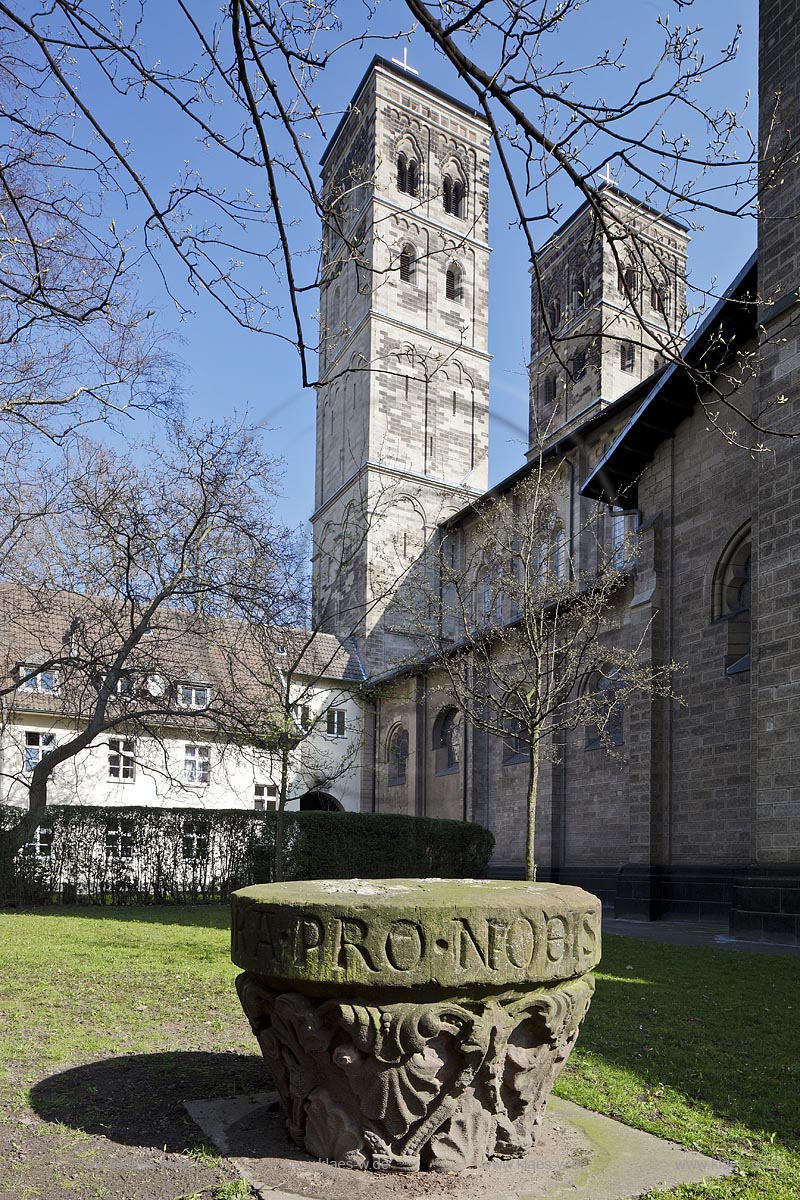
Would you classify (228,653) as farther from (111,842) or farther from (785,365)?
(785,365)

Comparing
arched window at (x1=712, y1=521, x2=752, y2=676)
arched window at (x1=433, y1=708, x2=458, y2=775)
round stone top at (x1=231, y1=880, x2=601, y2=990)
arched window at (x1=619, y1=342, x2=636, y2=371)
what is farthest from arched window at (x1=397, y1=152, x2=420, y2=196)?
round stone top at (x1=231, y1=880, x2=601, y2=990)

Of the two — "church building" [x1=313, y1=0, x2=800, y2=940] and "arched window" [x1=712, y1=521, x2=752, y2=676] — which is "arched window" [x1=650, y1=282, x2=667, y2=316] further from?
"arched window" [x1=712, y1=521, x2=752, y2=676]

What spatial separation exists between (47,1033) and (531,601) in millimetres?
9439

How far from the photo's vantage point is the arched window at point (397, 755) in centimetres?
3297

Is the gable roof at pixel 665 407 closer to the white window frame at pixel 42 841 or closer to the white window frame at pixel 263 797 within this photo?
the white window frame at pixel 42 841

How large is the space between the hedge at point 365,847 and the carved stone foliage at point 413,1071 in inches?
578

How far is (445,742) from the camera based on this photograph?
30594 millimetres

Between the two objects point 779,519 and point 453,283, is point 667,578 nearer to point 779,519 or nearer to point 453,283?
point 779,519

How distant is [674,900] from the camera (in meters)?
16.3

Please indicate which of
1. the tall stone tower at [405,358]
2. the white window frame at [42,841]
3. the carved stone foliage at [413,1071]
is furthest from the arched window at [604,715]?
the tall stone tower at [405,358]

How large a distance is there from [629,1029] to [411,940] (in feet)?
12.6

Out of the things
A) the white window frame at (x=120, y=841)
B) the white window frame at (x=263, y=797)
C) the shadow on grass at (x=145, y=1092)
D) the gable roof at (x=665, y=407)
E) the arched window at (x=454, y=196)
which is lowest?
the white window frame at (x=263, y=797)

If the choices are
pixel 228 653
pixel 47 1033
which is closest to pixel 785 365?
pixel 228 653

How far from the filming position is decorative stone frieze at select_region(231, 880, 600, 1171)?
12.7ft
